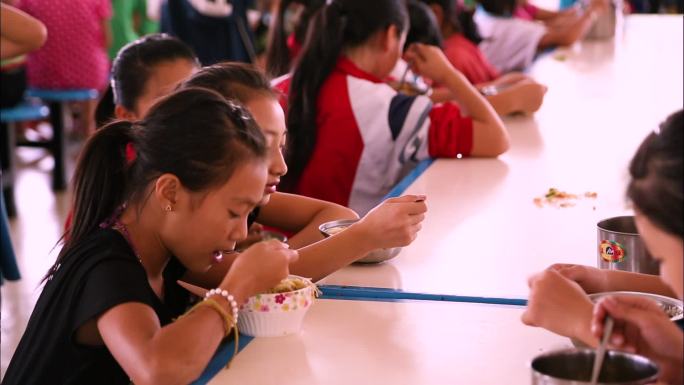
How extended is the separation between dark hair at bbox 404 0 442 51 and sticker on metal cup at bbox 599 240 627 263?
4.76 ft

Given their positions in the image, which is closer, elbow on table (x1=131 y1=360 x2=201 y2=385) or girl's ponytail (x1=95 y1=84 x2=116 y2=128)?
elbow on table (x1=131 y1=360 x2=201 y2=385)

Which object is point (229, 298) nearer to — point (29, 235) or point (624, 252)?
point (624, 252)

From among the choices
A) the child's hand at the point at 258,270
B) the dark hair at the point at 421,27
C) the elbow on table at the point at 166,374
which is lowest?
the elbow on table at the point at 166,374

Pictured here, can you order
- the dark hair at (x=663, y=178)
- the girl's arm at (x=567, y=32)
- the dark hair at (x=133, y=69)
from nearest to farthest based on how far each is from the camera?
the dark hair at (x=663, y=178) < the dark hair at (x=133, y=69) < the girl's arm at (x=567, y=32)

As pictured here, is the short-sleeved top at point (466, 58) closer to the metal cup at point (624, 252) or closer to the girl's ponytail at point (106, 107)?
the girl's ponytail at point (106, 107)

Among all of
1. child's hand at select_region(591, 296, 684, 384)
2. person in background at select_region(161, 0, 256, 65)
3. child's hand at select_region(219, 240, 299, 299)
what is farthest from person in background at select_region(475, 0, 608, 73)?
child's hand at select_region(591, 296, 684, 384)

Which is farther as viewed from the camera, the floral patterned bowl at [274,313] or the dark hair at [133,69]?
the dark hair at [133,69]

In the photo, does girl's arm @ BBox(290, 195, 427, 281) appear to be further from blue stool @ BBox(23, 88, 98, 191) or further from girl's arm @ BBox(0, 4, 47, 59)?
blue stool @ BBox(23, 88, 98, 191)

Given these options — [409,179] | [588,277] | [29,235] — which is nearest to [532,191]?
[409,179]

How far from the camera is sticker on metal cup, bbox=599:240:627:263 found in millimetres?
1457

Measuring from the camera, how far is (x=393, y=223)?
160 centimetres

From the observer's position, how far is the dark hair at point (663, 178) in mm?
942

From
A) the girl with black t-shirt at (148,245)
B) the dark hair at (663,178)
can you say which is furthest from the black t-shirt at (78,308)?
the dark hair at (663,178)

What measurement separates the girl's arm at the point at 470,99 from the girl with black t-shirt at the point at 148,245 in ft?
3.53
